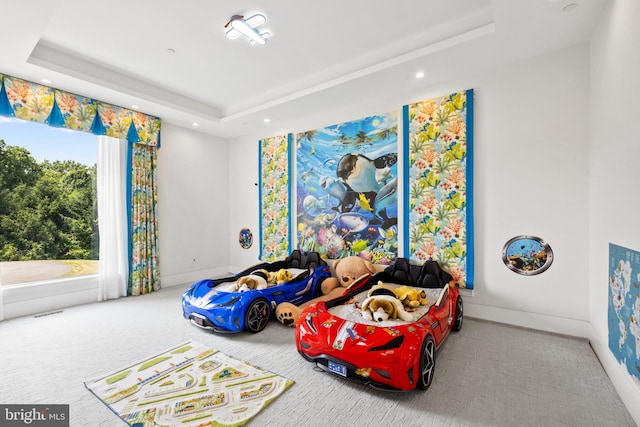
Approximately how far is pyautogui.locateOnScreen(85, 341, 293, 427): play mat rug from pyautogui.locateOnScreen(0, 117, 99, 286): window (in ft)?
8.89

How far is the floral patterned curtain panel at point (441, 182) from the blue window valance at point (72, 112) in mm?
4090

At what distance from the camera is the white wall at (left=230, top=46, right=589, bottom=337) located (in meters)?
2.88

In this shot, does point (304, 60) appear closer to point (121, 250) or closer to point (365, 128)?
point (365, 128)

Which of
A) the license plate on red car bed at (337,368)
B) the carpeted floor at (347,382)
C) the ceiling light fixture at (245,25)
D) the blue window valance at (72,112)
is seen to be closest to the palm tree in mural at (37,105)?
the blue window valance at (72,112)

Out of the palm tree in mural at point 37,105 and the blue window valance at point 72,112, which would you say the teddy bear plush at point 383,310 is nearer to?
the blue window valance at point 72,112

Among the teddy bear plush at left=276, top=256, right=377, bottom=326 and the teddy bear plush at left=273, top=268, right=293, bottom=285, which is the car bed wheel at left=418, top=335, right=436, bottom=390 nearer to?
the teddy bear plush at left=276, top=256, right=377, bottom=326

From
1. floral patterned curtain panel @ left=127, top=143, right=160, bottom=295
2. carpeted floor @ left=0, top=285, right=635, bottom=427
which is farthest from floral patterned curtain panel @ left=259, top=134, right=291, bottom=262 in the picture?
carpeted floor @ left=0, top=285, right=635, bottom=427

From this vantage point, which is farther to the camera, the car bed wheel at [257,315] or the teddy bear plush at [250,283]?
the teddy bear plush at [250,283]

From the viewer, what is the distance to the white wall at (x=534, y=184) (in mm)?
2877

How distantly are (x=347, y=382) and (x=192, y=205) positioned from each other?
4448mm

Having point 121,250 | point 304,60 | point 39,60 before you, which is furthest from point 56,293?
point 304,60

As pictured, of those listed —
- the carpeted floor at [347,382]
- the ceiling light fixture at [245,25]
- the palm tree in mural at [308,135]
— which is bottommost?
the carpeted floor at [347,382]

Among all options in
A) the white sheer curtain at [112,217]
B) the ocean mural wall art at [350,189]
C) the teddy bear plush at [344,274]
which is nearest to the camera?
the teddy bear plush at [344,274]

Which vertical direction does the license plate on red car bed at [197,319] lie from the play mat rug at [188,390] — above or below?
above
